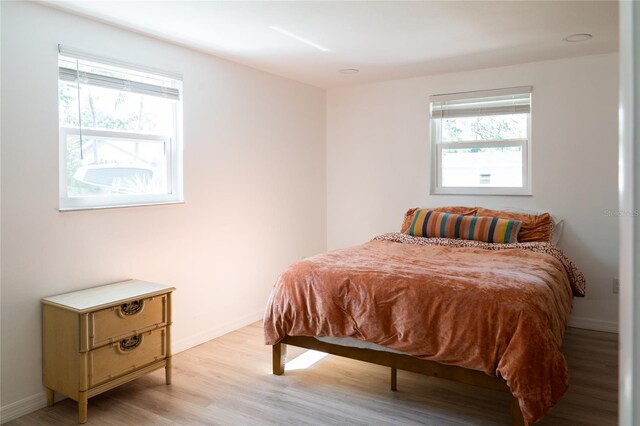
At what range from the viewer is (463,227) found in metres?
3.95

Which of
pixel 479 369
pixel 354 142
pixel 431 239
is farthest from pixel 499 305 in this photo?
pixel 354 142

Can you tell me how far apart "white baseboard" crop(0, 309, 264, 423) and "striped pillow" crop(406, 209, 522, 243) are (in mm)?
1652

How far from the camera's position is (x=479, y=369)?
2.26 meters

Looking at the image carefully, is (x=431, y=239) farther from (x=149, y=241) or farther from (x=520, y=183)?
(x=149, y=241)

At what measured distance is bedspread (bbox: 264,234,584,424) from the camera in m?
2.13

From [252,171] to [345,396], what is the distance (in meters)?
2.16

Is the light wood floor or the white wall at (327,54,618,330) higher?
the white wall at (327,54,618,330)

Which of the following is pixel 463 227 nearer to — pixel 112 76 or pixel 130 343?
pixel 130 343

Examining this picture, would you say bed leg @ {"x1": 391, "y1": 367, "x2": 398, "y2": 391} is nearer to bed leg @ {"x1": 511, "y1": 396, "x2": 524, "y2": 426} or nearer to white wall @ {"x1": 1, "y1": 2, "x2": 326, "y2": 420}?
bed leg @ {"x1": 511, "y1": 396, "x2": 524, "y2": 426}

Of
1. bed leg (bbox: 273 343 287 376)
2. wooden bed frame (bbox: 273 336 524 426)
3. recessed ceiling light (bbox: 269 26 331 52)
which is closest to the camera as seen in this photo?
wooden bed frame (bbox: 273 336 524 426)

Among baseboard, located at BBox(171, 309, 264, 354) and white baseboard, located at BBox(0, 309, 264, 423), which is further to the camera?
baseboard, located at BBox(171, 309, 264, 354)

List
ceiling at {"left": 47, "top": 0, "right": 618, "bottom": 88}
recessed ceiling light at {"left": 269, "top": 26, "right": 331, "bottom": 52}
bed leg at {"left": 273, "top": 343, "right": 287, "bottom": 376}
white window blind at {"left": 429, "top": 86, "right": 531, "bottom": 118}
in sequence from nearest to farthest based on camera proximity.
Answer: ceiling at {"left": 47, "top": 0, "right": 618, "bottom": 88}, bed leg at {"left": 273, "top": 343, "right": 287, "bottom": 376}, recessed ceiling light at {"left": 269, "top": 26, "right": 331, "bottom": 52}, white window blind at {"left": 429, "top": 86, "right": 531, "bottom": 118}

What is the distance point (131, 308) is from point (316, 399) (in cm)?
116

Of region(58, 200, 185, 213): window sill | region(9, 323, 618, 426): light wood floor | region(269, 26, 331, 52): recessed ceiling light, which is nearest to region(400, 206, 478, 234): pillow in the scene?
region(9, 323, 618, 426): light wood floor
